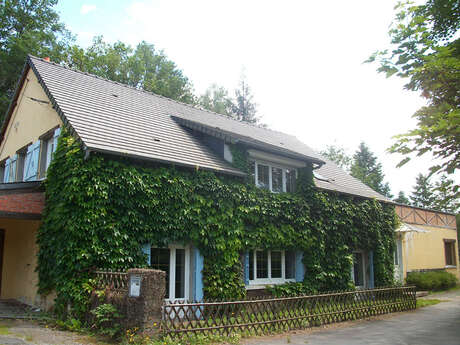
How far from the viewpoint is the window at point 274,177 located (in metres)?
14.8

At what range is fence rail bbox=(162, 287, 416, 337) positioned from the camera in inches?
339

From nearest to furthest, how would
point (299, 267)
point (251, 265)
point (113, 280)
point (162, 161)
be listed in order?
point (113, 280) → point (162, 161) → point (251, 265) → point (299, 267)

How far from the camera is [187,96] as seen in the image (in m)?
40.5

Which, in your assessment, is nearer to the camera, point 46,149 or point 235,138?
point 235,138

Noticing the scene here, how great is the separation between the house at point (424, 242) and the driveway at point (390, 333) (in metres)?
9.02

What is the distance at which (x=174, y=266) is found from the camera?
11.8 metres

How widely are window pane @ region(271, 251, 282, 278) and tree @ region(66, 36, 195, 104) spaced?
2329 centimetres

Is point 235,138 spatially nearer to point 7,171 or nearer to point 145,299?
point 145,299

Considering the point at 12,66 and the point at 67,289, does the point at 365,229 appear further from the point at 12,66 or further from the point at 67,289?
the point at 12,66

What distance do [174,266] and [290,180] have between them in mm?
6295

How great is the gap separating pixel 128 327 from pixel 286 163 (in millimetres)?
9349

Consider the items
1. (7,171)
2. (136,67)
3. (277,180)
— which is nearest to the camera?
(277,180)

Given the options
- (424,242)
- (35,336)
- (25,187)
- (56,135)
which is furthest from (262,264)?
(424,242)

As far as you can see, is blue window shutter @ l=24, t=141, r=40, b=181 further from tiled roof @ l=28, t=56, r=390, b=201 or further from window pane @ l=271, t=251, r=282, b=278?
window pane @ l=271, t=251, r=282, b=278
